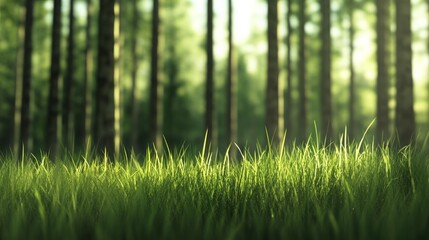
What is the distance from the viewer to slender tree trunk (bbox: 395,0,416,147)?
36.9 ft

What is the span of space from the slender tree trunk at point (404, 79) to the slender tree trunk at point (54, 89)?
9233 mm

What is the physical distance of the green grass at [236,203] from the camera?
11.7 feet

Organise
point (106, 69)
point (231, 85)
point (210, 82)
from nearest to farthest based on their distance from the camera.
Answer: point (106, 69) → point (210, 82) → point (231, 85)

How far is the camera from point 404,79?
11258 mm

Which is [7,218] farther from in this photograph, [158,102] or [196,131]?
[196,131]

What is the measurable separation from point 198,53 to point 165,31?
5189 millimetres

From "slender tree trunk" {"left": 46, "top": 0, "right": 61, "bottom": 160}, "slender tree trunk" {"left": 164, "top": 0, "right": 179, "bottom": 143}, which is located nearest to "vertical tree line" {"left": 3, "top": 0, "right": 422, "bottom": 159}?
"slender tree trunk" {"left": 46, "top": 0, "right": 61, "bottom": 160}

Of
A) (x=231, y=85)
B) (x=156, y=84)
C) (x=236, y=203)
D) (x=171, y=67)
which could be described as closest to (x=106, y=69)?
(x=236, y=203)

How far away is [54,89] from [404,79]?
9900 mm

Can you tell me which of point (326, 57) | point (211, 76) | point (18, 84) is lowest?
point (18, 84)

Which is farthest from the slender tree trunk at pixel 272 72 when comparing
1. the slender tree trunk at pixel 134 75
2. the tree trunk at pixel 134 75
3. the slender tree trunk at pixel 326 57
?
the slender tree trunk at pixel 134 75

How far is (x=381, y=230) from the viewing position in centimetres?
347

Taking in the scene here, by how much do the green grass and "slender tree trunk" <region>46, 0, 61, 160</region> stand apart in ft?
34.4

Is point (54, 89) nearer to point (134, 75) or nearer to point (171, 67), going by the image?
point (134, 75)
